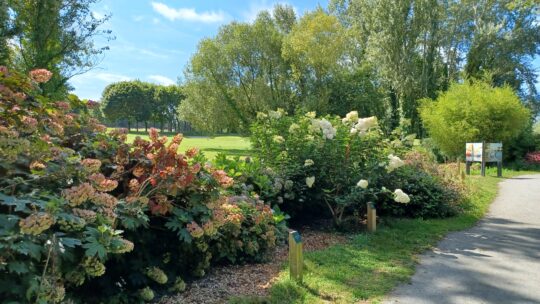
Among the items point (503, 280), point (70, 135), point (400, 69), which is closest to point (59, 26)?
point (70, 135)

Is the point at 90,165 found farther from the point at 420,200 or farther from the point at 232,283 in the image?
the point at 420,200

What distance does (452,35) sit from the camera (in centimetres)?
3225

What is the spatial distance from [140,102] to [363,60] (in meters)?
51.4

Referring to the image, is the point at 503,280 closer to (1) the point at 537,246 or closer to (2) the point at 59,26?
(1) the point at 537,246

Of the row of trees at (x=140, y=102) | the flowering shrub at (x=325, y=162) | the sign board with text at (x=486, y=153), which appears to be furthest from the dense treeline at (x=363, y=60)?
the row of trees at (x=140, y=102)

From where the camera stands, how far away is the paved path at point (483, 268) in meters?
4.11

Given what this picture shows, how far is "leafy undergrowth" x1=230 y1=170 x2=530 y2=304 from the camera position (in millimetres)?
3914

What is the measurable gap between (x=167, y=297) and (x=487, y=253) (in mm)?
4532

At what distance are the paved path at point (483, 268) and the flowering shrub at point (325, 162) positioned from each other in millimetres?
1294

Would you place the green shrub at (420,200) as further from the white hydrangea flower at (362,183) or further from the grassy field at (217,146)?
the grassy field at (217,146)

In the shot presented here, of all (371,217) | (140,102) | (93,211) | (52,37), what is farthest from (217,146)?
(93,211)

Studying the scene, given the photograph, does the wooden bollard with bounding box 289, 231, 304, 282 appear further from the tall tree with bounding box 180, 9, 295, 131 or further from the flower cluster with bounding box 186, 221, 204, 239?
the tall tree with bounding box 180, 9, 295, 131

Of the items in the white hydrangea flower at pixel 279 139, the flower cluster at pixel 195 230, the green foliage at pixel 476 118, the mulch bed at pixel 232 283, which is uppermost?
the green foliage at pixel 476 118

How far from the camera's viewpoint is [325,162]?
6586 millimetres
